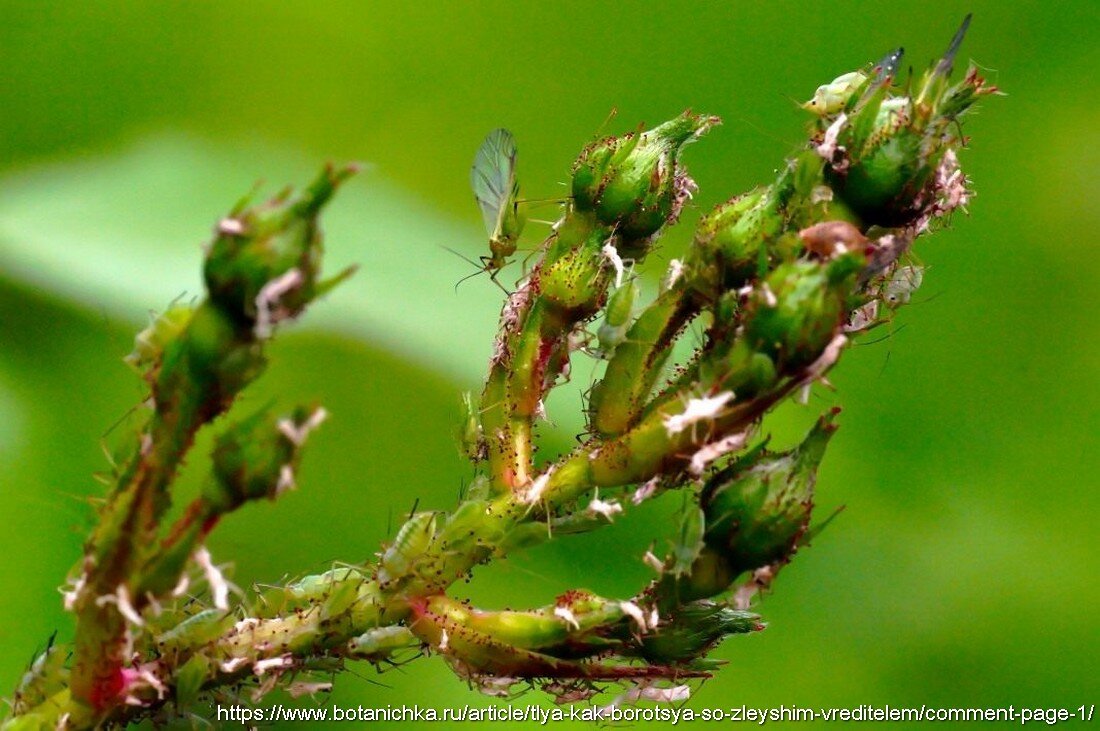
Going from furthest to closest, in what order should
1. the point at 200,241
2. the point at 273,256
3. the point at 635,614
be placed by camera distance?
1. the point at 200,241
2. the point at 635,614
3. the point at 273,256

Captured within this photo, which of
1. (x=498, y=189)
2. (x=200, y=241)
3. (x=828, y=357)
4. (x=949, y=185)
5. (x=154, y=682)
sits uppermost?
(x=200, y=241)

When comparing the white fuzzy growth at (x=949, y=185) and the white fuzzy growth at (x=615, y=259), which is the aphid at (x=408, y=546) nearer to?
the white fuzzy growth at (x=615, y=259)

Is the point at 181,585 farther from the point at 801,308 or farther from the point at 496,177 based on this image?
the point at 496,177

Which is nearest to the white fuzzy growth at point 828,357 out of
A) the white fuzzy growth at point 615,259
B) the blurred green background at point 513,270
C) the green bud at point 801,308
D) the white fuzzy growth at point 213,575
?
the green bud at point 801,308

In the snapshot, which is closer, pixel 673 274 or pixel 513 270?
pixel 673 274

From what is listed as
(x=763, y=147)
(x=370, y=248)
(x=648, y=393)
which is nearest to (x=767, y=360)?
(x=648, y=393)

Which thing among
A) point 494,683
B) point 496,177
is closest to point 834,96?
point 496,177

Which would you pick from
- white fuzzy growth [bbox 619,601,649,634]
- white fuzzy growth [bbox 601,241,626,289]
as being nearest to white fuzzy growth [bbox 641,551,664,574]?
white fuzzy growth [bbox 619,601,649,634]
